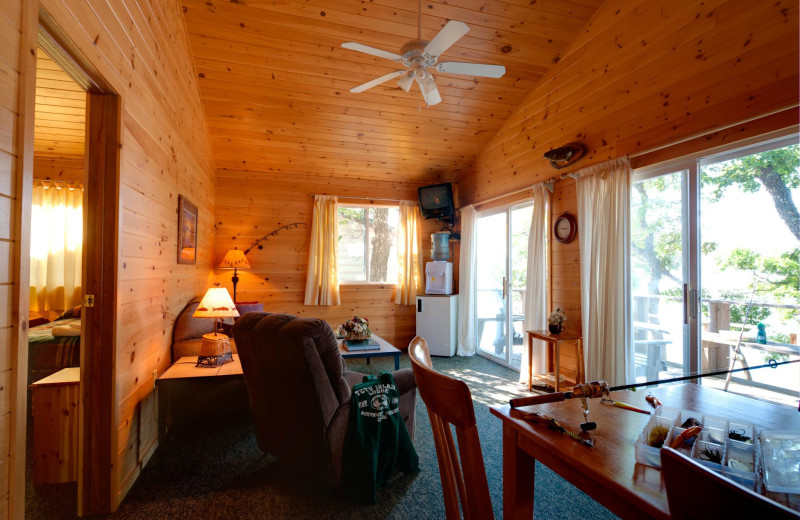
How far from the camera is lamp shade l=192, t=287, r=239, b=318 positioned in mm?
2879

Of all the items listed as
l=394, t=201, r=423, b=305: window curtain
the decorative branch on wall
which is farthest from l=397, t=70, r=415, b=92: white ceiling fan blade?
the decorative branch on wall

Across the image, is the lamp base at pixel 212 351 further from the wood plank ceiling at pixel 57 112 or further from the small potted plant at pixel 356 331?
the wood plank ceiling at pixel 57 112

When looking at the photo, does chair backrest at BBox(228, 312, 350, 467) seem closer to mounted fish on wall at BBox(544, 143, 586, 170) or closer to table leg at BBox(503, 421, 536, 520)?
table leg at BBox(503, 421, 536, 520)

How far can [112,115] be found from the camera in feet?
Answer: 6.73

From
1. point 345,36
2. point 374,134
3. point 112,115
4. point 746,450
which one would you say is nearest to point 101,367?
point 112,115

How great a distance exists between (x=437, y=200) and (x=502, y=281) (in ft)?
5.15

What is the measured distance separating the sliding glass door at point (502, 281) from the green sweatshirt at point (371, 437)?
3.02 metres

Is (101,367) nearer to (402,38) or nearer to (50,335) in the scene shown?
(50,335)

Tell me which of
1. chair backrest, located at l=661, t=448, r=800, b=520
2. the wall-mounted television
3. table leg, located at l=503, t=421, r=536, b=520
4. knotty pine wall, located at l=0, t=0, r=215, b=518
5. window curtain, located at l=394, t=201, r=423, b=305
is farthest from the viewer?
window curtain, located at l=394, t=201, r=423, b=305

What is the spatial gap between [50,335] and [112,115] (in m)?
2.11

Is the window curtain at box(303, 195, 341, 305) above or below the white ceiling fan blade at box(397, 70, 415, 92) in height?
below

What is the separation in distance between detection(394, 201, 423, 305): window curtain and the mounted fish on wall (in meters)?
2.50

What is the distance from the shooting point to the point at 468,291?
18.8 feet

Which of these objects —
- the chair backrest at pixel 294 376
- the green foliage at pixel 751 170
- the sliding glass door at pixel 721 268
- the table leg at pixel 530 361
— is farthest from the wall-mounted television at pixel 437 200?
the chair backrest at pixel 294 376
